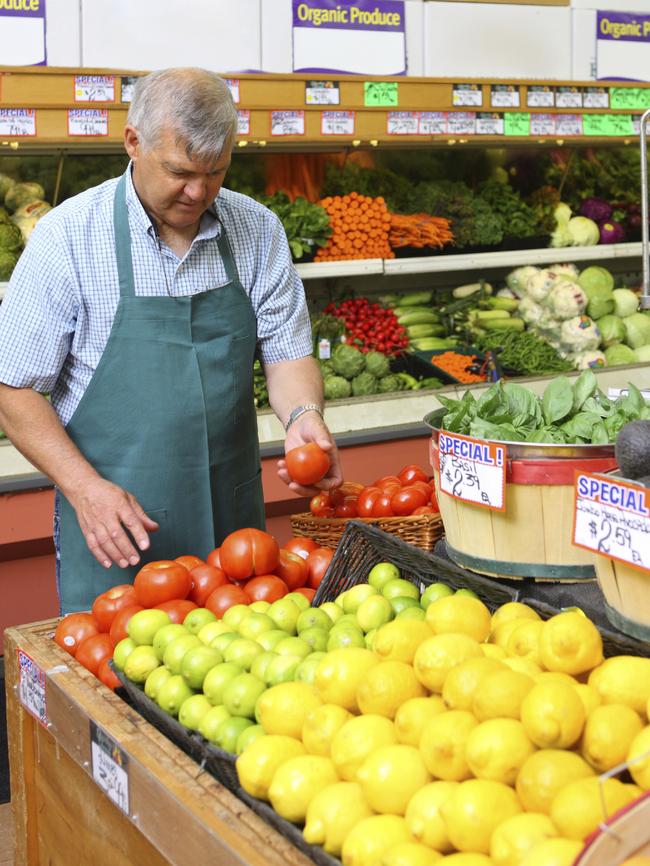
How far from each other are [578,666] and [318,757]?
1.26 feet

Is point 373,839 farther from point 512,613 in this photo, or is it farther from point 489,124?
point 489,124

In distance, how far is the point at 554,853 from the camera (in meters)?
1.10

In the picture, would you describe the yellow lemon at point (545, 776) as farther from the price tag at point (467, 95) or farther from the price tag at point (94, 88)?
the price tag at point (467, 95)

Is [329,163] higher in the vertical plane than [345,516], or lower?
higher

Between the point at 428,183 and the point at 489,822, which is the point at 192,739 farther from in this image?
the point at 428,183

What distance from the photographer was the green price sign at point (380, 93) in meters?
4.59

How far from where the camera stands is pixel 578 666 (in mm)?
1468

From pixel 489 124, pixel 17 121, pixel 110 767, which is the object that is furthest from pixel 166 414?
pixel 489 124

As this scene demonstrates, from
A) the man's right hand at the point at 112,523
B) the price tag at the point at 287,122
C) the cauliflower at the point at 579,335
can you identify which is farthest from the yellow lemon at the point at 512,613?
the cauliflower at the point at 579,335

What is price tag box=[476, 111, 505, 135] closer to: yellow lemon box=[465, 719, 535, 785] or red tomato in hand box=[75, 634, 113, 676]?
red tomato in hand box=[75, 634, 113, 676]

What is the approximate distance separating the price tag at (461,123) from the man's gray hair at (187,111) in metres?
2.67

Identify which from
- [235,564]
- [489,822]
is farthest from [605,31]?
[489,822]

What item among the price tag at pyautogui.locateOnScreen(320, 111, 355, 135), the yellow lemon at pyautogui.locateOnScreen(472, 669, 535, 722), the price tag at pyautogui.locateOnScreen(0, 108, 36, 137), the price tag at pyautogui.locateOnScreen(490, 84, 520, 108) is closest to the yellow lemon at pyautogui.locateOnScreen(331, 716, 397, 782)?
the yellow lemon at pyautogui.locateOnScreen(472, 669, 535, 722)

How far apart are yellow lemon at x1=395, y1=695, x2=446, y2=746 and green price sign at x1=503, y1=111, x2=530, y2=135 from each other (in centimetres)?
404
